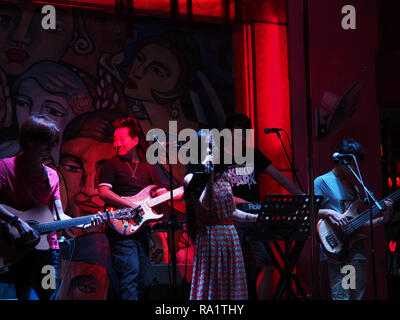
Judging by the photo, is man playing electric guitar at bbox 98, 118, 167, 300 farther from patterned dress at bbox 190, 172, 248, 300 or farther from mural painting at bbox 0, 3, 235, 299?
patterned dress at bbox 190, 172, 248, 300

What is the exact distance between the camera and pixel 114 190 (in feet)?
18.4

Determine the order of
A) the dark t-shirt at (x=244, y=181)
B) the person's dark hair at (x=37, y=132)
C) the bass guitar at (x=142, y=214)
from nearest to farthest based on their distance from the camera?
the person's dark hair at (x=37, y=132) < the bass guitar at (x=142, y=214) < the dark t-shirt at (x=244, y=181)

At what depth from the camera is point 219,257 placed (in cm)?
416

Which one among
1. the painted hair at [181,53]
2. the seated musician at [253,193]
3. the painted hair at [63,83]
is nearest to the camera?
the seated musician at [253,193]

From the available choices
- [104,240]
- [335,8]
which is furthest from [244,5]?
[104,240]

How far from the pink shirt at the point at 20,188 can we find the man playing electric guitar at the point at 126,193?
59.3 inches

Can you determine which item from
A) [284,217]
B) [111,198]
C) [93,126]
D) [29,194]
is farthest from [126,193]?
[284,217]

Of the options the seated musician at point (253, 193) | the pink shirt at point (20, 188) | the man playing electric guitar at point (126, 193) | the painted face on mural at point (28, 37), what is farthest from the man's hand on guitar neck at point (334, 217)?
the painted face on mural at point (28, 37)

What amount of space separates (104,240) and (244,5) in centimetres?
327

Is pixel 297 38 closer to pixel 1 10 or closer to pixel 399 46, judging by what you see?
pixel 399 46

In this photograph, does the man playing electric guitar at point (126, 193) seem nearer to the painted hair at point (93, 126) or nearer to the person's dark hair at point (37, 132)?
the painted hair at point (93, 126)

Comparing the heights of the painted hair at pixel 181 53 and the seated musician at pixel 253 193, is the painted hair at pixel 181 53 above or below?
above

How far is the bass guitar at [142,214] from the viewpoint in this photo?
17.7ft

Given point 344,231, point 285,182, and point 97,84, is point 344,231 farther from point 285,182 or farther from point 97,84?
point 97,84
